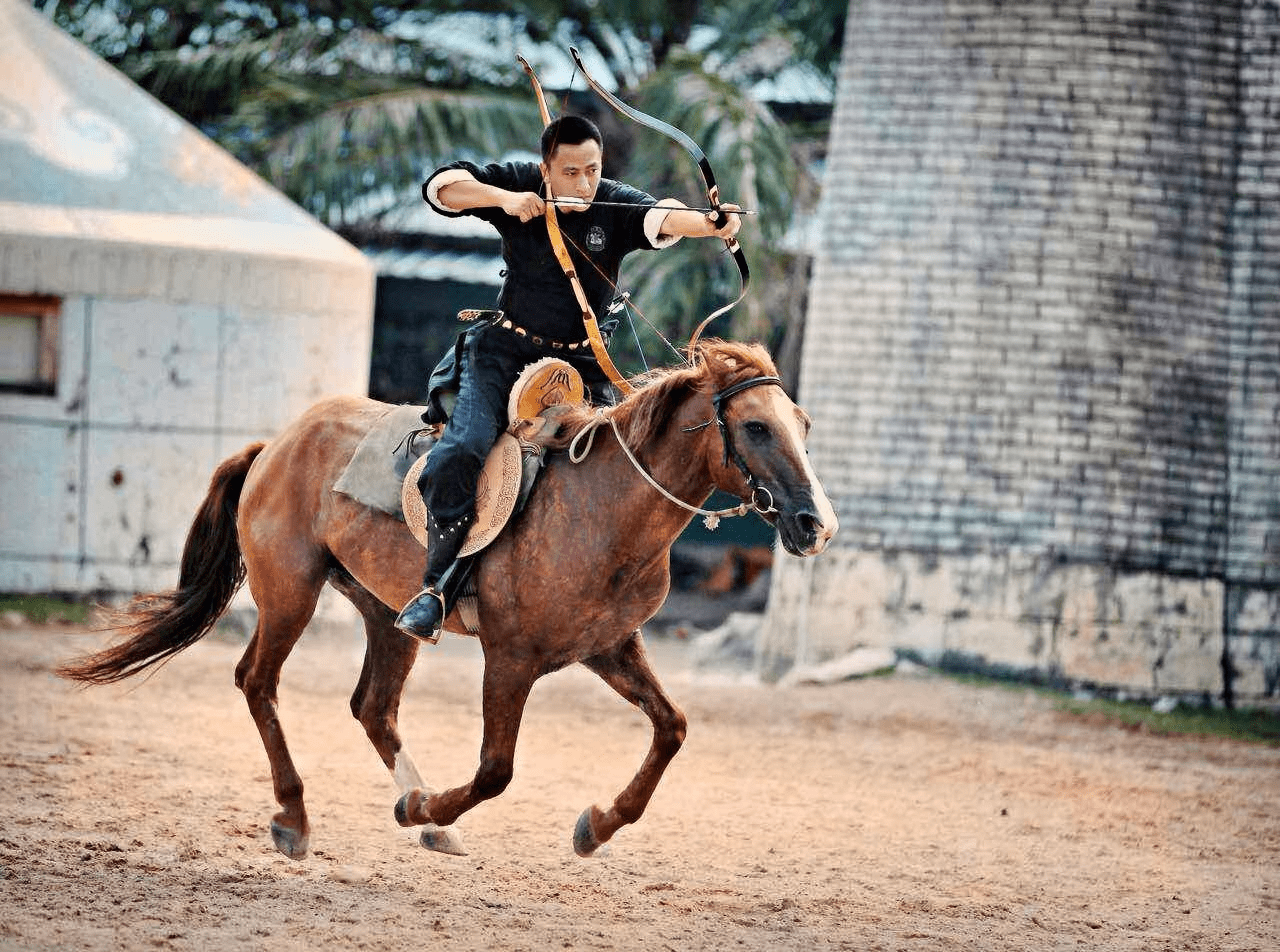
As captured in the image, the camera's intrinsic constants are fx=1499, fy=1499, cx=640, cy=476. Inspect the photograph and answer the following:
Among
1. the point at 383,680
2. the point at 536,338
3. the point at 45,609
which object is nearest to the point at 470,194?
the point at 536,338

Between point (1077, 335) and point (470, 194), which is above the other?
point (1077, 335)

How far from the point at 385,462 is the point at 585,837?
1655 mm

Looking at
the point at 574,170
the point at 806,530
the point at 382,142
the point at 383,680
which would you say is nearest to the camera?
Result: the point at 806,530

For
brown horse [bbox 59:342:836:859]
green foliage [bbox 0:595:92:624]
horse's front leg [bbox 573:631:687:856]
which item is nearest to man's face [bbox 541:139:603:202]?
brown horse [bbox 59:342:836:859]

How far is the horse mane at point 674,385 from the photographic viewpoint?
5.07 m

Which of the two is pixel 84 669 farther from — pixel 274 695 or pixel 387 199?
pixel 387 199

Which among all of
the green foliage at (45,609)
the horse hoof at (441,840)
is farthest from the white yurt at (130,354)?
the horse hoof at (441,840)

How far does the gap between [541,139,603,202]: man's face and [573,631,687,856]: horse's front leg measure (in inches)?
64.3

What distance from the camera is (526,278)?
5.56 meters

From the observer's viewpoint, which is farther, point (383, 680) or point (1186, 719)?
point (1186, 719)

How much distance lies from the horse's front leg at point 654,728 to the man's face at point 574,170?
1.63 metres

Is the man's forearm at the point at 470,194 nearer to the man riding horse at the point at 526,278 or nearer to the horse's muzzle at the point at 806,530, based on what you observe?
the man riding horse at the point at 526,278

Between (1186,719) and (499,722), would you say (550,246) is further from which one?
(1186,719)

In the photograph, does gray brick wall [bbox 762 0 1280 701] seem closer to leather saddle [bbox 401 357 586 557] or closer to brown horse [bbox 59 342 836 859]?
brown horse [bbox 59 342 836 859]
